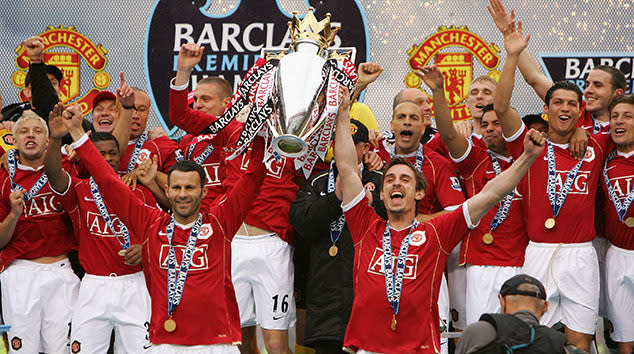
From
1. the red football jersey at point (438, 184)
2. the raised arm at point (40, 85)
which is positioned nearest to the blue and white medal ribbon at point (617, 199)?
the red football jersey at point (438, 184)

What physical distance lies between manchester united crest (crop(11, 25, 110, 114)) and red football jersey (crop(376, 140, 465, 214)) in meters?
3.12

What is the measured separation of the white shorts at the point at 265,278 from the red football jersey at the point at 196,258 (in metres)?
0.95

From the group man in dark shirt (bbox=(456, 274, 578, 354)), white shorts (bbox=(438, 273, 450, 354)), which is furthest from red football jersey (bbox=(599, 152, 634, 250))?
man in dark shirt (bbox=(456, 274, 578, 354))

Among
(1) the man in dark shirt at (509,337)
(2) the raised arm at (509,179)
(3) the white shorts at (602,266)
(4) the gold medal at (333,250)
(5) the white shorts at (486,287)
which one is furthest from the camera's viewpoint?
(3) the white shorts at (602,266)

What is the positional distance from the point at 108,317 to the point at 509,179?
115 inches

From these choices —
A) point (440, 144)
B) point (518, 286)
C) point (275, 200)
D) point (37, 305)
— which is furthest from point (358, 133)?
point (37, 305)

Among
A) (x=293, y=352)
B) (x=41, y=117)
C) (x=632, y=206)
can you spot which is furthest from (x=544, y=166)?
(x=41, y=117)

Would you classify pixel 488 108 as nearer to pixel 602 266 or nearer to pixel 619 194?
pixel 619 194

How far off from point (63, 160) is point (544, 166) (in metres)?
3.49

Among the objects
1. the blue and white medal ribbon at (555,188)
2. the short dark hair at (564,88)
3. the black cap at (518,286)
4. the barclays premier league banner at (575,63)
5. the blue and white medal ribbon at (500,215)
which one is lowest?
the black cap at (518,286)

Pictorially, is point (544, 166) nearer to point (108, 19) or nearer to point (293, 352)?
point (293, 352)

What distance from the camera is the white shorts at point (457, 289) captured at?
7051 millimetres

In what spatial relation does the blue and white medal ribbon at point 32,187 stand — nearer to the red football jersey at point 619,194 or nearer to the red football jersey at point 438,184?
the red football jersey at point 438,184

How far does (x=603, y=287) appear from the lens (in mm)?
7184
